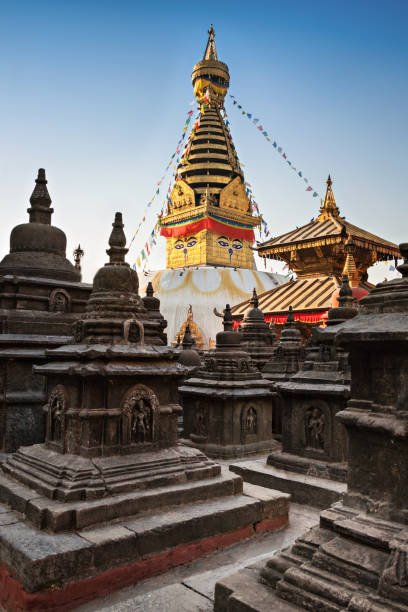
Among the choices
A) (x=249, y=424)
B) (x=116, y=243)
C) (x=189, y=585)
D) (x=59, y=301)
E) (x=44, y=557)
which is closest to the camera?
(x=44, y=557)

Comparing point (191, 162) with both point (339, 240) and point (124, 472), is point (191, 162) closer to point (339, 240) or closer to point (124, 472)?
Result: point (339, 240)

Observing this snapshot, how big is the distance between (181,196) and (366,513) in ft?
98.9

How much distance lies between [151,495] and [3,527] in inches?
47.6

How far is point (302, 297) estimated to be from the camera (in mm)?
16781

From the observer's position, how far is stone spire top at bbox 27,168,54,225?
25.7 feet

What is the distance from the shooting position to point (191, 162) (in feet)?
106

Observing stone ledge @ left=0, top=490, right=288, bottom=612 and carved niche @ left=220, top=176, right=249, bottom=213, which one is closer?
stone ledge @ left=0, top=490, right=288, bottom=612

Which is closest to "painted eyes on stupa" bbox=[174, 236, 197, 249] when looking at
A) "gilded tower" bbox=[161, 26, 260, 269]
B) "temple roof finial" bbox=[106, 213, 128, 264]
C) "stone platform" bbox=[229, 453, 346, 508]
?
"gilded tower" bbox=[161, 26, 260, 269]

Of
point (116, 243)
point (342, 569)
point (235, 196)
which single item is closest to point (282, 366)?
point (116, 243)

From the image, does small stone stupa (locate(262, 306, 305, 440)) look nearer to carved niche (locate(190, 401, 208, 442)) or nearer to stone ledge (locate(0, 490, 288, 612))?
carved niche (locate(190, 401, 208, 442))

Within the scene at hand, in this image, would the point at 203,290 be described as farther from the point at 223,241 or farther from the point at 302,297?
the point at 302,297

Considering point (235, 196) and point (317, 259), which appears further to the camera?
point (235, 196)

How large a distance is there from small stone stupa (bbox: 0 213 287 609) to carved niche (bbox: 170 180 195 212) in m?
26.3

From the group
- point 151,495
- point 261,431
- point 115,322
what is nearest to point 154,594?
point 151,495
